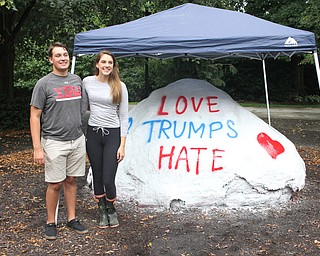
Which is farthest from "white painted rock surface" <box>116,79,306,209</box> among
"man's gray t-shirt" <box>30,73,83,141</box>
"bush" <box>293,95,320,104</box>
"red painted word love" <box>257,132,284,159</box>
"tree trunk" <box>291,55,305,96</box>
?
"tree trunk" <box>291,55,305,96</box>

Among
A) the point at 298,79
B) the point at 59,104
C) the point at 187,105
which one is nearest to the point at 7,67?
the point at 187,105

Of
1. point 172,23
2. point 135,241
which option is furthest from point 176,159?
point 172,23

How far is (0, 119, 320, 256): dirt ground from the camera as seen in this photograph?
163 inches

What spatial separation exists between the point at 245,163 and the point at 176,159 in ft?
2.73

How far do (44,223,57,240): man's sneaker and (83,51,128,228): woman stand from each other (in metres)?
0.66

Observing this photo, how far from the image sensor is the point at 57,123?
13.6ft

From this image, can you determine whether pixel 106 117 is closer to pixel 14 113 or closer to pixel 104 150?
pixel 104 150

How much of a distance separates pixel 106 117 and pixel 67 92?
0.47 m

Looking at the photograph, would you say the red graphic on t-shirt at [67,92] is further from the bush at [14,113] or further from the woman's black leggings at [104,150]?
the bush at [14,113]

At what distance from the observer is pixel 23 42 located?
623 inches

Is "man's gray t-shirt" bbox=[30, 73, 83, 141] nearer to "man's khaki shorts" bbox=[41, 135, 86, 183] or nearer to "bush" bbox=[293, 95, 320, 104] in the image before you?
"man's khaki shorts" bbox=[41, 135, 86, 183]

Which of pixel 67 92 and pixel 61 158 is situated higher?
pixel 67 92

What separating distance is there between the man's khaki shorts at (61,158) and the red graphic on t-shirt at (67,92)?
0.41m

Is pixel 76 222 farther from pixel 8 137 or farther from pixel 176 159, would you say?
pixel 8 137
